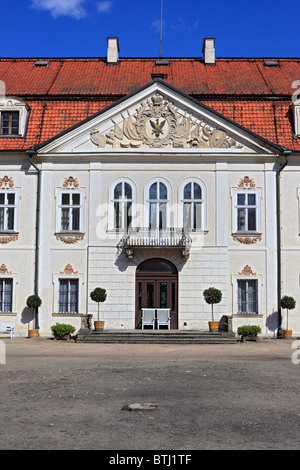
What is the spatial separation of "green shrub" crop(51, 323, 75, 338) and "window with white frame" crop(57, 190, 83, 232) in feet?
14.3

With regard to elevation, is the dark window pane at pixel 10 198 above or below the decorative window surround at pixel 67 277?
above

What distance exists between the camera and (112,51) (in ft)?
109

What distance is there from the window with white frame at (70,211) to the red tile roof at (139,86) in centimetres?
286

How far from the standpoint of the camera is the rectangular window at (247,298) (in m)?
26.3

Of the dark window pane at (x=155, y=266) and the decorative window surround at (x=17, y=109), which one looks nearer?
the dark window pane at (x=155, y=266)

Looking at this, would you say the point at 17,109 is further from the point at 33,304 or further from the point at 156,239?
the point at 33,304

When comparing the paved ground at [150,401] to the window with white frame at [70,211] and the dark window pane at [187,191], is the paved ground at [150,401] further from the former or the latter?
the dark window pane at [187,191]

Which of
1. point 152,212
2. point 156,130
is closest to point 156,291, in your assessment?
point 152,212

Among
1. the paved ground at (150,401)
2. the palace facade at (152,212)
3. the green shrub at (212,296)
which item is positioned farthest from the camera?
the palace facade at (152,212)

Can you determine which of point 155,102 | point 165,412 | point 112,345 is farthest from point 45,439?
point 155,102

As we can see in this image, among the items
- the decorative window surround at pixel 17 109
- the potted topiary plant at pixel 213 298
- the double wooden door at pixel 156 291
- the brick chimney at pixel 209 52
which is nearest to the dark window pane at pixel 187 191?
the double wooden door at pixel 156 291

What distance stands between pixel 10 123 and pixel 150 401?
66.3 feet

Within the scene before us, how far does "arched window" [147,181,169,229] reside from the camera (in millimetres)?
26531

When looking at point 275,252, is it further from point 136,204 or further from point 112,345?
point 112,345
